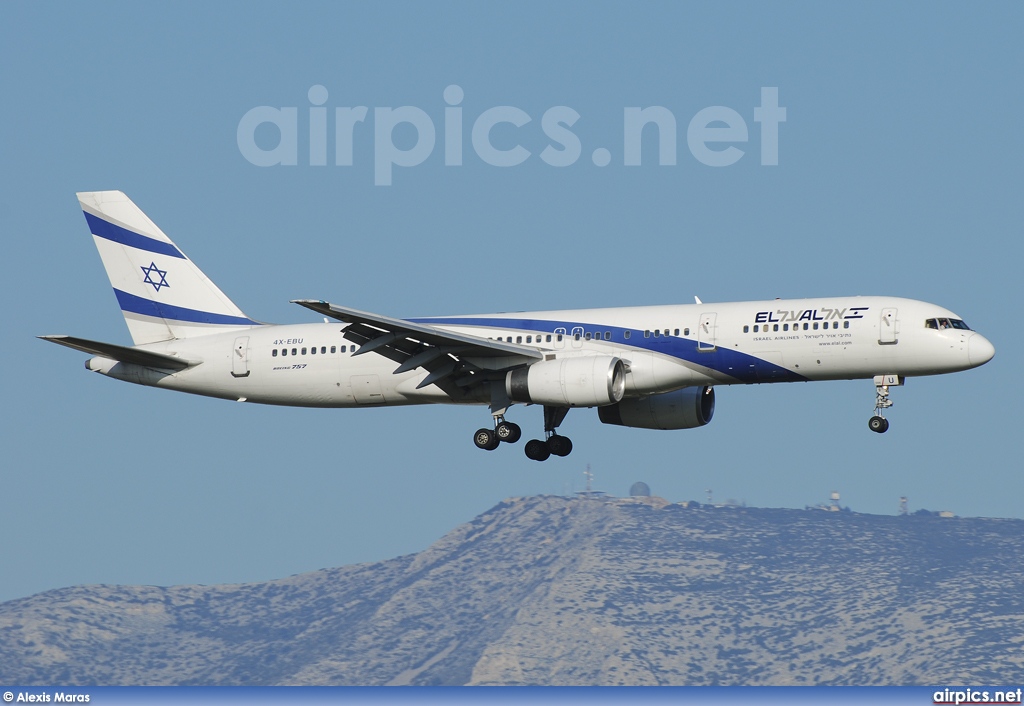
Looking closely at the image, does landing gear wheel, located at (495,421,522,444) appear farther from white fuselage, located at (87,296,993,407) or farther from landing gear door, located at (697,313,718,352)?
landing gear door, located at (697,313,718,352)

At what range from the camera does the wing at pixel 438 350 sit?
5528 cm

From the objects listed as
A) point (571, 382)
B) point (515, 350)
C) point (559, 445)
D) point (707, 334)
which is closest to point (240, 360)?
point (515, 350)

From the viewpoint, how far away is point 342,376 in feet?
199

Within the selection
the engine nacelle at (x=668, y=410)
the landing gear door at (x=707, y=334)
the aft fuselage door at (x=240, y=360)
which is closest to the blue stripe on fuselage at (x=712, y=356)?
the landing gear door at (x=707, y=334)

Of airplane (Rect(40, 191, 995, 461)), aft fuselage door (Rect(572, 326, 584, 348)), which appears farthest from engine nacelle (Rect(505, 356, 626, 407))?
aft fuselage door (Rect(572, 326, 584, 348))

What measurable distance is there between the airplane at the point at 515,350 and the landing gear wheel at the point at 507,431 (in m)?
0.06

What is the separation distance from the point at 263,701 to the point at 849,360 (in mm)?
23118

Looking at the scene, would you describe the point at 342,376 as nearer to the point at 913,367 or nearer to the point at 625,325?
the point at 625,325

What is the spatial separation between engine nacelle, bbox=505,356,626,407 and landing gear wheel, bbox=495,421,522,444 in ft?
6.67

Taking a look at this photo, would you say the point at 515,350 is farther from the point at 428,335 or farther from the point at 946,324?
the point at 946,324

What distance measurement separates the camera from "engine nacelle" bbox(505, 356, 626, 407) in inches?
2181

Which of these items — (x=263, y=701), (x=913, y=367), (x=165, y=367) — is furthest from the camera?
(x=165, y=367)

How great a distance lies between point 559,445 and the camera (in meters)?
62.1

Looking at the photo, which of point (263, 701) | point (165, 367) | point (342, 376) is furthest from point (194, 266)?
point (263, 701)
